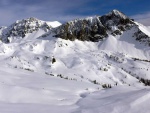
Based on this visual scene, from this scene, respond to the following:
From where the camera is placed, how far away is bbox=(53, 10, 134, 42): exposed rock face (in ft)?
571

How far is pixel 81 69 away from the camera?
102 meters

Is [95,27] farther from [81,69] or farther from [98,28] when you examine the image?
[81,69]

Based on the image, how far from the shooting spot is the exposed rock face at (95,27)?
174000 millimetres

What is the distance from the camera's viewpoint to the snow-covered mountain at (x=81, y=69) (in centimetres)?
1658

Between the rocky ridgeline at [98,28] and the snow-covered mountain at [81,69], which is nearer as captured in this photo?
the snow-covered mountain at [81,69]

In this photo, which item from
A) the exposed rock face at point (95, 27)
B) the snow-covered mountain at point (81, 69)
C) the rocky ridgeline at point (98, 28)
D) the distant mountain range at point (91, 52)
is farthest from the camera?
the exposed rock face at point (95, 27)

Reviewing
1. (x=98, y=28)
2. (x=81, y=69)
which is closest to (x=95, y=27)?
(x=98, y=28)

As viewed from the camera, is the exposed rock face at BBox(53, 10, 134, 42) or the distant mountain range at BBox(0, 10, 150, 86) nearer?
the distant mountain range at BBox(0, 10, 150, 86)

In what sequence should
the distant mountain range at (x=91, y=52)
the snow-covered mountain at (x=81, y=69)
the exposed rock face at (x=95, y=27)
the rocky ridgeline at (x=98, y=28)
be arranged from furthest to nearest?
the exposed rock face at (x=95, y=27), the rocky ridgeline at (x=98, y=28), the distant mountain range at (x=91, y=52), the snow-covered mountain at (x=81, y=69)

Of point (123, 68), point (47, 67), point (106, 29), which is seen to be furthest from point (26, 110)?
point (106, 29)

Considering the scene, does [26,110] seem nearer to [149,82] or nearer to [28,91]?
[28,91]

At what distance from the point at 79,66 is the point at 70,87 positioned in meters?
77.2

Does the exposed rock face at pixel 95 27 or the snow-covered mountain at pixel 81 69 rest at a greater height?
the exposed rock face at pixel 95 27

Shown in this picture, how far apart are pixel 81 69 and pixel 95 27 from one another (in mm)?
83515
